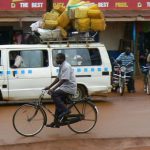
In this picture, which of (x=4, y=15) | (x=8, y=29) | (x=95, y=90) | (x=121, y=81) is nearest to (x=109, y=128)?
(x=95, y=90)

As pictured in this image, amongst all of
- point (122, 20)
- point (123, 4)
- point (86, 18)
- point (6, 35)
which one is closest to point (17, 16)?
point (6, 35)

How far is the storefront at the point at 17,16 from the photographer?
19.8m

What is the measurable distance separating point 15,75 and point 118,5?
8612 mm

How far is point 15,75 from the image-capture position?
13.9 metres

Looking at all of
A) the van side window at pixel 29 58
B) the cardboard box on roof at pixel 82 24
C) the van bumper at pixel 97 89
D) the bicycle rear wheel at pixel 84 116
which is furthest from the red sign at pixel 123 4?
the bicycle rear wheel at pixel 84 116

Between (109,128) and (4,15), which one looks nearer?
(109,128)

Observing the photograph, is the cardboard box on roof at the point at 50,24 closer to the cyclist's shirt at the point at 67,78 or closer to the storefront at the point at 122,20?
the cyclist's shirt at the point at 67,78

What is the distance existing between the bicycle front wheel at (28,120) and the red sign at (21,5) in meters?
10.9

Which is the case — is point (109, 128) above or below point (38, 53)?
below

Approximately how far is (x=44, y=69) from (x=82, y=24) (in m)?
1.60

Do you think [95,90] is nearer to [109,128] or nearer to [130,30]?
[109,128]

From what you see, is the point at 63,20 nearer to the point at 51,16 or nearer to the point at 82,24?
the point at 51,16

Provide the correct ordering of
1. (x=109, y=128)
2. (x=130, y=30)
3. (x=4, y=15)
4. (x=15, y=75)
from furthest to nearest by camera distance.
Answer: (x=130, y=30)
(x=4, y=15)
(x=15, y=75)
(x=109, y=128)

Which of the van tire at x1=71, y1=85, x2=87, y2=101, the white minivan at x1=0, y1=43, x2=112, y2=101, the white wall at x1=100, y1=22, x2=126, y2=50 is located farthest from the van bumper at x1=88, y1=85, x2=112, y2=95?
the white wall at x1=100, y1=22, x2=126, y2=50
